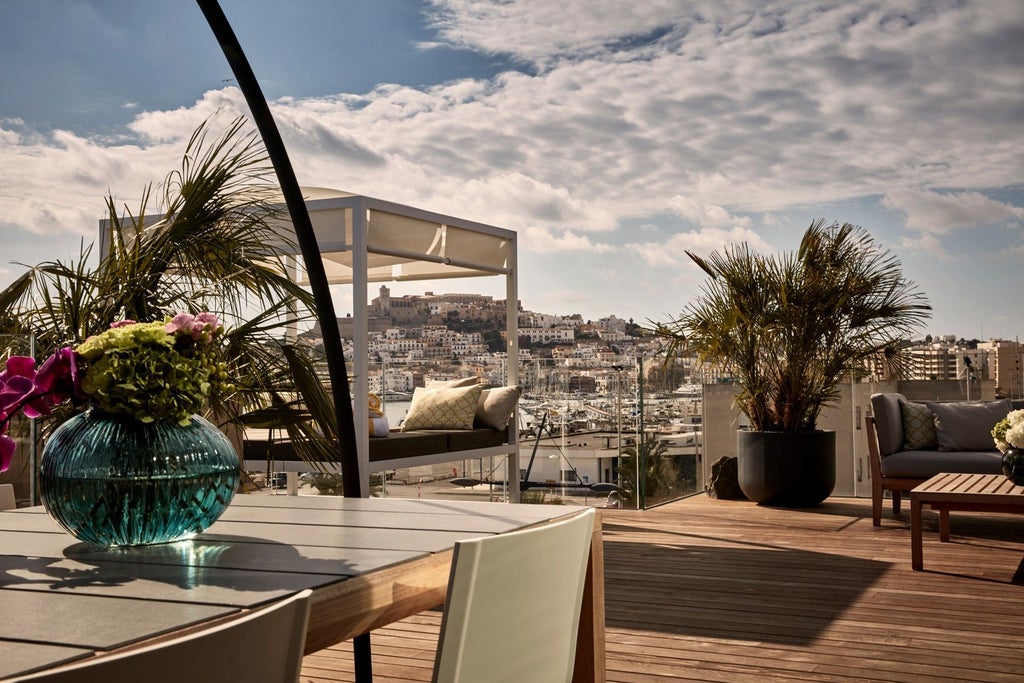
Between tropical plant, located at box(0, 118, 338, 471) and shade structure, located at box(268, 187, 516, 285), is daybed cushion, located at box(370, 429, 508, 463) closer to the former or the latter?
shade structure, located at box(268, 187, 516, 285)

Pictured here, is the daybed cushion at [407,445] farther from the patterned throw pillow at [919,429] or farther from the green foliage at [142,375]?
the green foliage at [142,375]

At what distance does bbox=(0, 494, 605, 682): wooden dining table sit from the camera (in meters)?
1.26

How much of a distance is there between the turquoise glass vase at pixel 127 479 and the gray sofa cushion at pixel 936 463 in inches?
229

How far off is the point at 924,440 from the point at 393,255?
12.3ft

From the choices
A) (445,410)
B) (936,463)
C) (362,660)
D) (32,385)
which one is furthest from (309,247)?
(936,463)

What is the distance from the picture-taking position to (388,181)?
1809 cm

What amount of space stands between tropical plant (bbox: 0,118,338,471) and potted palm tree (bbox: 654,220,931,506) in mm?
4130

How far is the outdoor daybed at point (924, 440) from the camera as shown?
6.70 metres

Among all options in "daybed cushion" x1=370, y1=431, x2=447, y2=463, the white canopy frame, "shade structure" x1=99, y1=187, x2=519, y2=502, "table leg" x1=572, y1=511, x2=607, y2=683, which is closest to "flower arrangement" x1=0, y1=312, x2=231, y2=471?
"table leg" x1=572, y1=511, x2=607, y2=683

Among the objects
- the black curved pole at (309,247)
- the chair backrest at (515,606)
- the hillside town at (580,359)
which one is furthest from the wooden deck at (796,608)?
the chair backrest at (515,606)

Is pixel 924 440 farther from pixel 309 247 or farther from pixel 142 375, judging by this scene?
pixel 142 375

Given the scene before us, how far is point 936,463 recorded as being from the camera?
6.67m

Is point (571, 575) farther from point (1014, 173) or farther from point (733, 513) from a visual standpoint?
point (1014, 173)

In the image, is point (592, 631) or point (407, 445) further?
point (407, 445)
